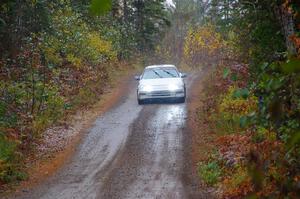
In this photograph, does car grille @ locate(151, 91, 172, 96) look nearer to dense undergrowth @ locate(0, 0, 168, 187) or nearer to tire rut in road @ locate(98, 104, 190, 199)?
tire rut in road @ locate(98, 104, 190, 199)

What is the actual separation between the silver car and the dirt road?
1590mm

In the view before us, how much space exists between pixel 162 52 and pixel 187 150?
36510mm

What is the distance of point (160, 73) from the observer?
67.3 feet

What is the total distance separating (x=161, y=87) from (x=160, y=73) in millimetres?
943

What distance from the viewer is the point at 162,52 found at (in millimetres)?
49188

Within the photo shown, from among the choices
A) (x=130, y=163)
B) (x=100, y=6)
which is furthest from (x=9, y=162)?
(x=100, y=6)

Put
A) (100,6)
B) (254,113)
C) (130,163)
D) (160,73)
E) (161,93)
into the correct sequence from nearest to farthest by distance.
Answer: (100,6) < (254,113) < (130,163) < (161,93) < (160,73)

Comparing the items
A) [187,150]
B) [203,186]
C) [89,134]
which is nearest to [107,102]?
[89,134]

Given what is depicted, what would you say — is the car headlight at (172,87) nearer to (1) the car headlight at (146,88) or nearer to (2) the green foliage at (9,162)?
(1) the car headlight at (146,88)

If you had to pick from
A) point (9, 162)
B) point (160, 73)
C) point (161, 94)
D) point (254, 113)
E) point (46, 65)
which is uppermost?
point (254, 113)

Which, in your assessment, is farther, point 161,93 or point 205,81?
point 205,81

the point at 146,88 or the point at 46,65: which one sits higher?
the point at 46,65

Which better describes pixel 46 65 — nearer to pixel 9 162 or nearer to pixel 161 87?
pixel 161 87

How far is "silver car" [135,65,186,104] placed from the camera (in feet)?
64.8
